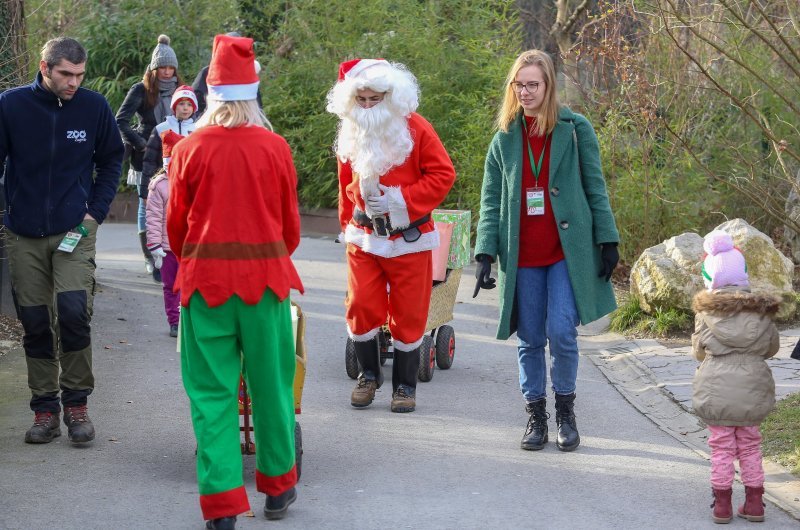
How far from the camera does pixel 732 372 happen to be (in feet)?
16.7

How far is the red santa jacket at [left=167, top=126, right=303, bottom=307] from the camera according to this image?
483 cm

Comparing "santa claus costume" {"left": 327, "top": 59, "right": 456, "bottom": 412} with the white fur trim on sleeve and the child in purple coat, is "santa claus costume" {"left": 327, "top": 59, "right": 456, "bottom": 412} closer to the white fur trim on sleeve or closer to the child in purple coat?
the white fur trim on sleeve

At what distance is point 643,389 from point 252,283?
3.76 m

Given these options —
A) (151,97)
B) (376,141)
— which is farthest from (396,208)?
(151,97)

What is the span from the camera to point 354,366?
7.89m

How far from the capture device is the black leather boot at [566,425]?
6.29 m

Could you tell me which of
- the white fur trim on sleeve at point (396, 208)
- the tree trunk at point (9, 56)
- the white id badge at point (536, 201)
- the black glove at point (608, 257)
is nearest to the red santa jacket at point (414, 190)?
the white fur trim on sleeve at point (396, 208)

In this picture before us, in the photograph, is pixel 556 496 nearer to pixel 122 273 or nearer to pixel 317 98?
pixel 122 273

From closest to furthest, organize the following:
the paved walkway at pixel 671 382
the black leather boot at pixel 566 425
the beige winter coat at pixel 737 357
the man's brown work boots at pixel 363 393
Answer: the beige winter coat at pixel 737 357, the paved walkway at pixel 671 382, the black leather boot at pixel 566 425, the man's brown work boots at pixel 363 393

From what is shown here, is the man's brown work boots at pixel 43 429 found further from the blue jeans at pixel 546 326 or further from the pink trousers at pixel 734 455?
the pink trousers at pixel 734 455

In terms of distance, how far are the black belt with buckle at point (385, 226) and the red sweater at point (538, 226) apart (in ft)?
2.40

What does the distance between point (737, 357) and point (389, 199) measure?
2.29 m

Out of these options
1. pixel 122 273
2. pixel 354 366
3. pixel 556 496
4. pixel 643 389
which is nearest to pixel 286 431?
pixel 556 496

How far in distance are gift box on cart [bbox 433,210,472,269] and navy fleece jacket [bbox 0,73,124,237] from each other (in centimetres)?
259
